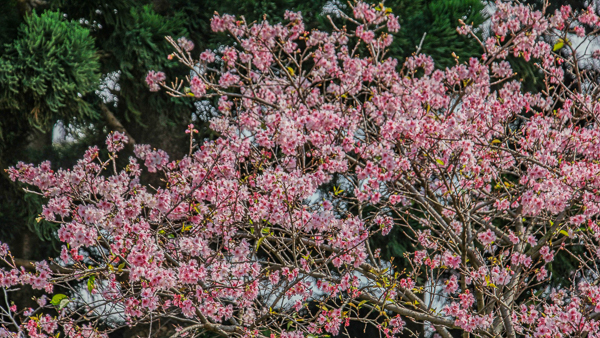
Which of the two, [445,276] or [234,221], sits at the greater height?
[234,221]

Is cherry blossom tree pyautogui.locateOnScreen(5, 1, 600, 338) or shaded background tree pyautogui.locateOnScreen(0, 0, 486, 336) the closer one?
cherry blossom tree pyautogui.locateOnScreen(5, 1, 600, 338)

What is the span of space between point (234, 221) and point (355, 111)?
4.17ft

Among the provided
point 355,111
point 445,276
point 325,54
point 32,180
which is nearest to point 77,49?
point 32,180

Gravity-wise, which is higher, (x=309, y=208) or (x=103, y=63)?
(x=103, y=63)

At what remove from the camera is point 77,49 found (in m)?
5.21

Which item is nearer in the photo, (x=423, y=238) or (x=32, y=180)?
(x=32, y=180)

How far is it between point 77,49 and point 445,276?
5.13 meters

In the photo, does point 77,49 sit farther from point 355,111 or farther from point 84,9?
point 355,111

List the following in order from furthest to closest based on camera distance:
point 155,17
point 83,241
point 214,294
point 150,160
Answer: point 155,17
point 150,160
point 214,294
point 83,241

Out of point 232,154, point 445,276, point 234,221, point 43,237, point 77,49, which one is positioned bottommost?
point 445,276

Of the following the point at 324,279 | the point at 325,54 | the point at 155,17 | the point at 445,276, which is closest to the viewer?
the point at 324,279

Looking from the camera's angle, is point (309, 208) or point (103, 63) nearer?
point (309, 208)

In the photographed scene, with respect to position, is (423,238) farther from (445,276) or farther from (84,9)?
(84,9)

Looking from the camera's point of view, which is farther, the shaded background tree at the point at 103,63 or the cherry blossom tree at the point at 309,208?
the shaded background tree at the point at 103,63
